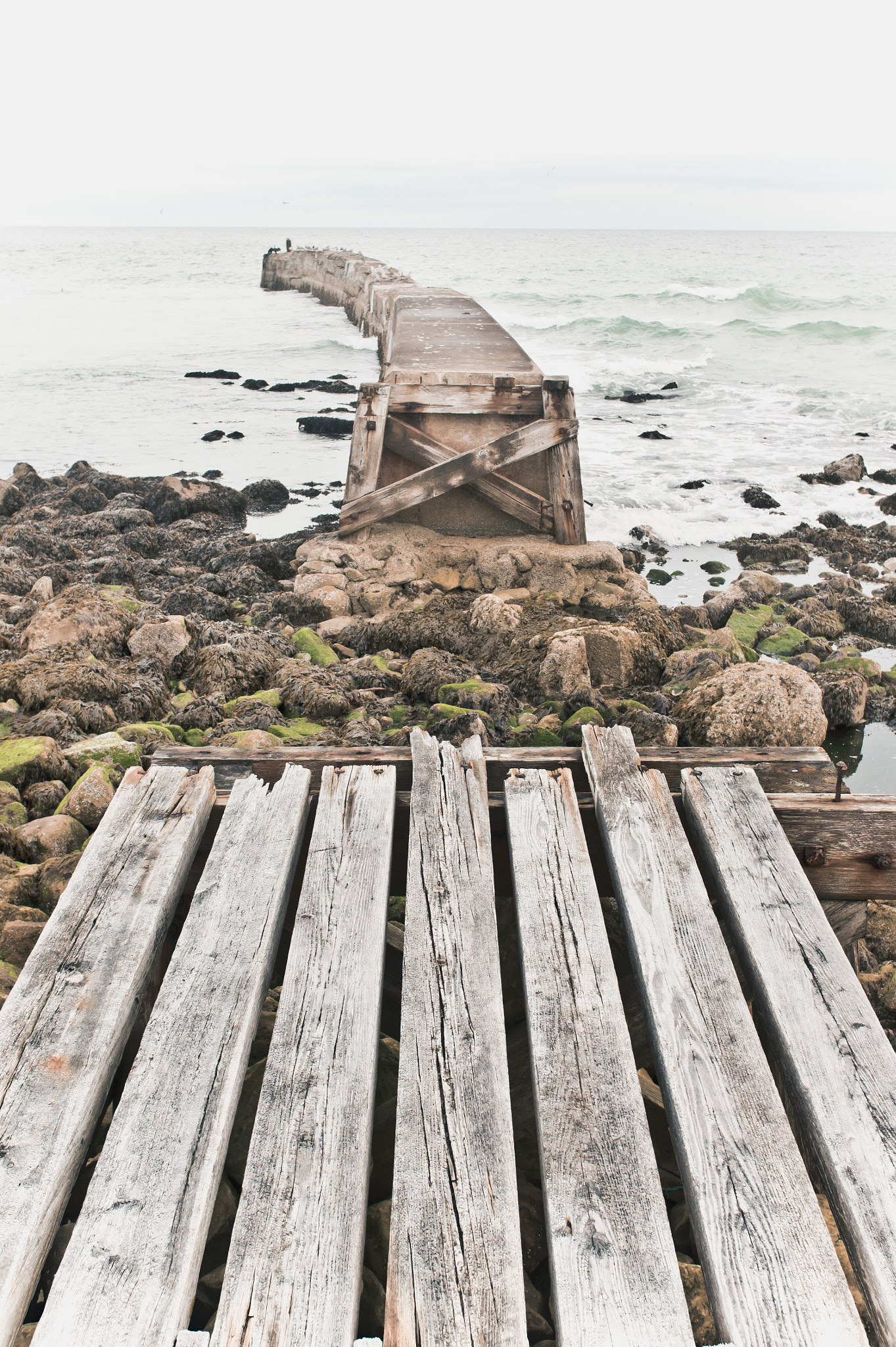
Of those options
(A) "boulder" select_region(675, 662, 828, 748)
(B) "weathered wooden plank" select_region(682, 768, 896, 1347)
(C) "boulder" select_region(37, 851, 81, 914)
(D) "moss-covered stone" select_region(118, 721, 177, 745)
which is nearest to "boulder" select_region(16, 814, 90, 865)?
(C) "boulder" select_region(37, 851, 81, 914)

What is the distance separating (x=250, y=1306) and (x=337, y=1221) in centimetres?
16

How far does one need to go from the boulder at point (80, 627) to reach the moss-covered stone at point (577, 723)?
9.43ft

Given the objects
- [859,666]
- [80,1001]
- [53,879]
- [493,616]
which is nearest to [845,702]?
[859,666]

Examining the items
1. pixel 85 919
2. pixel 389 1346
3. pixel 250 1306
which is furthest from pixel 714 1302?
pixel 85 919

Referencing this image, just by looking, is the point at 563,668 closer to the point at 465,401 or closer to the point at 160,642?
the point at 160,642

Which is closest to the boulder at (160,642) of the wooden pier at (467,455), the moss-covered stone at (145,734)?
the moss-covered stone at (145,734)

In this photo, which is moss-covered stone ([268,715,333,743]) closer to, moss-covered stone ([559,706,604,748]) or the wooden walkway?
moss-covered stone ([559,706,604,748])

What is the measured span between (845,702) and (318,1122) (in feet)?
14.9

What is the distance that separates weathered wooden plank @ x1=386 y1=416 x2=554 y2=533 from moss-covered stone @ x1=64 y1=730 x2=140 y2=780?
4.10m

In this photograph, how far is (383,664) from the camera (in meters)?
5.54

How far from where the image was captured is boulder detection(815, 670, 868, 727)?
17.1 feet

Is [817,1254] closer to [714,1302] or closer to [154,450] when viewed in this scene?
[714,1302]

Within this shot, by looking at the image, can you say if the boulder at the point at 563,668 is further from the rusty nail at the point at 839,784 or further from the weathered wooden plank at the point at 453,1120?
the weathered wooden plank at the point at 453,1120

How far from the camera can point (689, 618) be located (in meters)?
6.73
